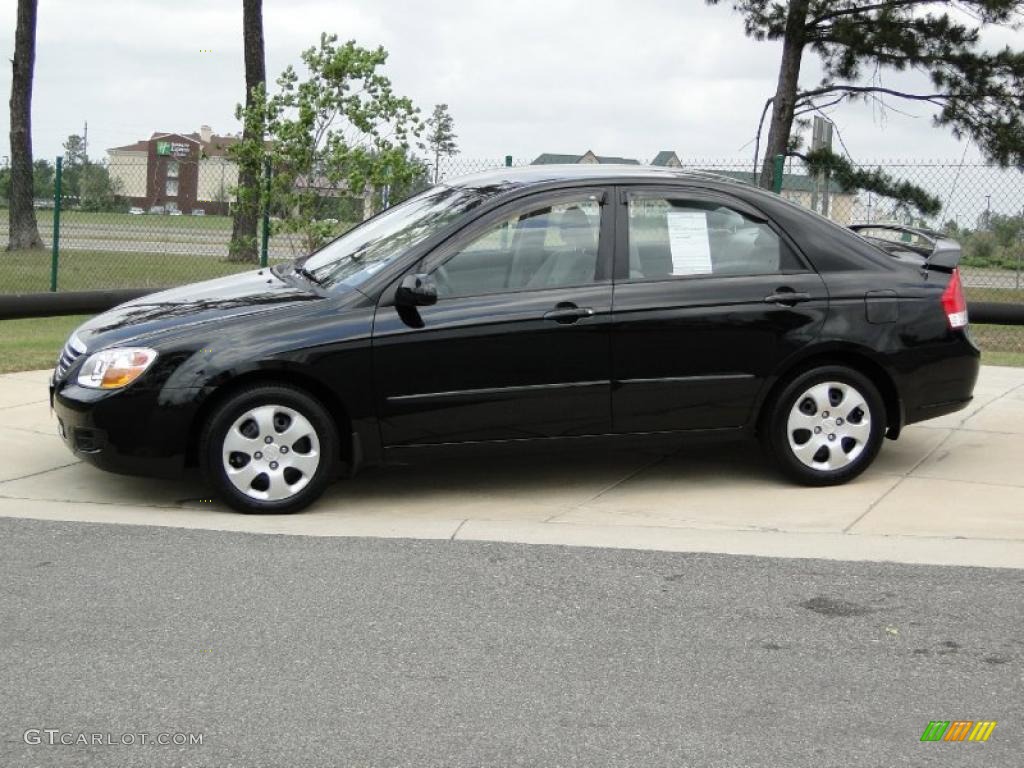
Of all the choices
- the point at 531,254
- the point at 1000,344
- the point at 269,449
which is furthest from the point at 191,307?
the point at 1000,344

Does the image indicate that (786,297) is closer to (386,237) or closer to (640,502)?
(640,502)

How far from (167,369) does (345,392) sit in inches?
32.8

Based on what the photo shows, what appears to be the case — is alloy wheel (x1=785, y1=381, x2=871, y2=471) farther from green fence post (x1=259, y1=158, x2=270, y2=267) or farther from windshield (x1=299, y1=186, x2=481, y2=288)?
green fence post (x1=259, y1=158, x2=270, y2=267)

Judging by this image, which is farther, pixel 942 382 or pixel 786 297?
pixel 942 382

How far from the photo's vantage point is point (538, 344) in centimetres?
699

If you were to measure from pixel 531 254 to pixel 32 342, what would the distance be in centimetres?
744

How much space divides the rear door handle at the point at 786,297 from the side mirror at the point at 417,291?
174 centimetres

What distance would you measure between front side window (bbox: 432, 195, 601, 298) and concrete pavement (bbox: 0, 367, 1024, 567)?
110 centimetres

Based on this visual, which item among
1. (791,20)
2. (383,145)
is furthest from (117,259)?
(791,20)

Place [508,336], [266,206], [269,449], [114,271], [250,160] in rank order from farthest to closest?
[114,271] → [266,206] → [250,160] → [508,336] → [269,449]

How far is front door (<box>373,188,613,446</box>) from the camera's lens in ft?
22.6

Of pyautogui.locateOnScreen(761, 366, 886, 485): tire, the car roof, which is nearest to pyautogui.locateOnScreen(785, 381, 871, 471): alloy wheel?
pyautogui.locateOnScreen(761, 366, 886, 485): tire
